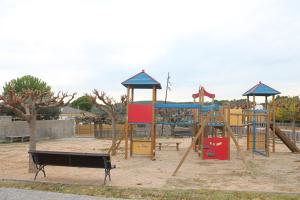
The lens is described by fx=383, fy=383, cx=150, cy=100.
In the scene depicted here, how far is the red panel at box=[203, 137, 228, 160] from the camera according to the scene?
17.4 m

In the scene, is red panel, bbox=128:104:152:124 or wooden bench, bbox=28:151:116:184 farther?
red panel, bbox=128:104:152:124

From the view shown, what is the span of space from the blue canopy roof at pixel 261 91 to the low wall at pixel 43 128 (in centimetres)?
1862

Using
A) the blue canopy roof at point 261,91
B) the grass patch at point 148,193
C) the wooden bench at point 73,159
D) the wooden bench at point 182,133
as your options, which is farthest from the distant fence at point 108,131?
the grass patch at point 148,193

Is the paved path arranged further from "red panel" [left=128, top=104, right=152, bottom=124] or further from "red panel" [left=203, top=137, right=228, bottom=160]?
"red panel" [left=203, top=137, right=228, bottom=160]

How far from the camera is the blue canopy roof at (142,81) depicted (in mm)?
17578

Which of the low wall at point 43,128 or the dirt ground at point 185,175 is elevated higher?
the low wall at point 43,128

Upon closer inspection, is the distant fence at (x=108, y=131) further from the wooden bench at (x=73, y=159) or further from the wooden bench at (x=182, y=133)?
the wooden bench at (x=73, y=159)

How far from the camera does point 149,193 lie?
28.5 feet

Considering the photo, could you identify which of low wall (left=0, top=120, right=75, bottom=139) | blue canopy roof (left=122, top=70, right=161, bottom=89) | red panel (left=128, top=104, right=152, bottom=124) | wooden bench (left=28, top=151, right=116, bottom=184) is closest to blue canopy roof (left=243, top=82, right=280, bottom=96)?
blue canopy roof (left=122, top=70, right=161, bottom=89)

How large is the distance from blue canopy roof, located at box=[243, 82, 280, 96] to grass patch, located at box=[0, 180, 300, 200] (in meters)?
13.5

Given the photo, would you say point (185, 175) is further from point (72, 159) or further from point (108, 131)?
point (108, 131)

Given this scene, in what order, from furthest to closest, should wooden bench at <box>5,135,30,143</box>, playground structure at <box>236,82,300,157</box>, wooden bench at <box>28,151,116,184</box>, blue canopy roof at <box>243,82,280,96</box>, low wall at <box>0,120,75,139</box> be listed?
low wall at <box>0,120,75,139</box>, wooden bench at <box>5,135,30,143</box>, blue canopy roof at <box>243,82,280,96</box>, playground structure at <box>236,82,300,157</box>, wooden bench at <box>28,151,116,184</box>

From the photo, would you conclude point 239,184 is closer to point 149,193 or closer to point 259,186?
point 259,186

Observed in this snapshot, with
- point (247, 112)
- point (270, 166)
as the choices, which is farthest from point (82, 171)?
point (247, 112)
